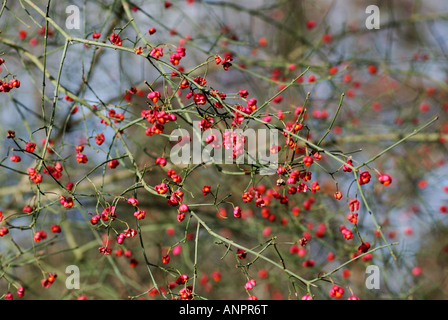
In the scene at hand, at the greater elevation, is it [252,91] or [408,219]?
[252,91]

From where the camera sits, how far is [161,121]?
200cm

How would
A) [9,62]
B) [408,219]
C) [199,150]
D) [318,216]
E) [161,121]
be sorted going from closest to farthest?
[161,121] < [199,150] < [318,216] < [9,62] < [408,219]

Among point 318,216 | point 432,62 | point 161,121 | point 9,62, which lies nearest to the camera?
point 161,121

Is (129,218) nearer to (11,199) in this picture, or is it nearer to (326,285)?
(11,199)

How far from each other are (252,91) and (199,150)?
8.16 ft

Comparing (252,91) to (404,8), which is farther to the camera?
(404,8)

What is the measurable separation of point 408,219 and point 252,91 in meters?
2.38

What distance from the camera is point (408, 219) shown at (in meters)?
5.32

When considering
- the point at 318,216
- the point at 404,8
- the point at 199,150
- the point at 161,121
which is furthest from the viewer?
the point at 404,8
